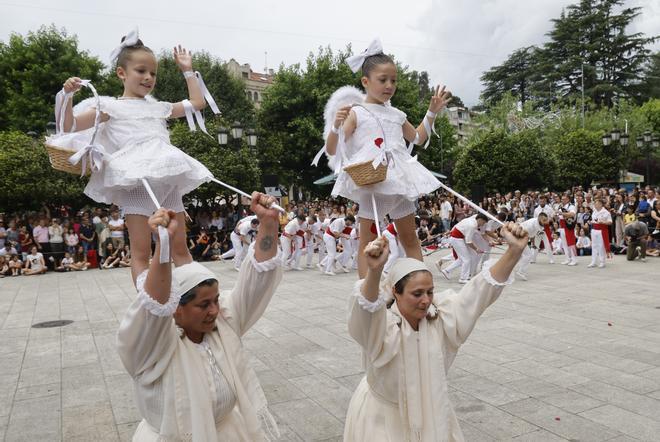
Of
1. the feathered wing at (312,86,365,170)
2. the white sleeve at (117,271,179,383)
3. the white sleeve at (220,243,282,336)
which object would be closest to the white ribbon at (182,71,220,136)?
the feathered wing at (312,86,365,170)

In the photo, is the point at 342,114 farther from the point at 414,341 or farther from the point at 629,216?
the point at 629,216

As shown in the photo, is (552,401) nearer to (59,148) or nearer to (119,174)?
(119,174)

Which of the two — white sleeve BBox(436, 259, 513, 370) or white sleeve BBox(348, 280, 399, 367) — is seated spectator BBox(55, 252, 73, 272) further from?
white sleeve BBox(436, 259, 513, 370)

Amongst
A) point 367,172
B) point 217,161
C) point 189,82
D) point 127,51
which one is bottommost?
point 367,172

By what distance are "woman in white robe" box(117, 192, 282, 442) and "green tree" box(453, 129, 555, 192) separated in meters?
29.1

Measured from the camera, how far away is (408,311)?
2.97 metres

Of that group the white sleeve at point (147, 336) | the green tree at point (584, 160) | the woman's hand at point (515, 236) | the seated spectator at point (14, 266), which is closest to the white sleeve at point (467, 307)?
the woman's hand at point (515, 236)

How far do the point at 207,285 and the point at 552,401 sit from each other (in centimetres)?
325

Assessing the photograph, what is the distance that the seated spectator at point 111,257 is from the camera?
17719 mm

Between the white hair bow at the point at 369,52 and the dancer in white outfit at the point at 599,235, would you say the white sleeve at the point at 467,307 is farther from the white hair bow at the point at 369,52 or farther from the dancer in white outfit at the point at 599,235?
the dancer in white outfit at the point at 599,235

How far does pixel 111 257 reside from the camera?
58.5ft

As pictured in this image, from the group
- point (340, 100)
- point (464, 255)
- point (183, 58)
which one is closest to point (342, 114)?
point (340, 100)

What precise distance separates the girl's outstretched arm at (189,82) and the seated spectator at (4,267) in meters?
14.9

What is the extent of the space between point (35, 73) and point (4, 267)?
1639 cm
